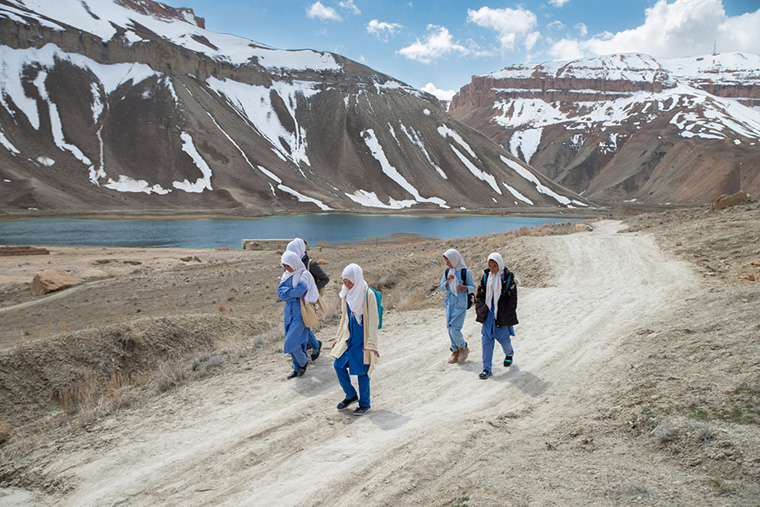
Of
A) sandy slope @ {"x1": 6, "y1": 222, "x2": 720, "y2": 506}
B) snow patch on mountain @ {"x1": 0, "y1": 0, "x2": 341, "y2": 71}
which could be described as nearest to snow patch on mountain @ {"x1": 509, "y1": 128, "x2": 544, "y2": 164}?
snow patch on mountain @ {"x1": 0, "y1": 0, "x2": 341, "y2": 71}

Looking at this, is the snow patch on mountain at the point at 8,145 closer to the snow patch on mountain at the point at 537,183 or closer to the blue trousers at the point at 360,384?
the blue trousers at the point at 360,384

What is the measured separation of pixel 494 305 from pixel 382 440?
2489mm

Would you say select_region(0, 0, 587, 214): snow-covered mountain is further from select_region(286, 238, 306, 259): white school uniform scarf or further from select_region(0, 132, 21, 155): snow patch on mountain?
select_region(286, 238, 306, 259): white school uniform scarf

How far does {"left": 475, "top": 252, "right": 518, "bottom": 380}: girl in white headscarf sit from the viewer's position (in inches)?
237

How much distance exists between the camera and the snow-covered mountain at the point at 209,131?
73.8 m

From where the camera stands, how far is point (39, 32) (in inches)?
3666

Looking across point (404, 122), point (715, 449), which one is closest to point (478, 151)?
point (404, 122)

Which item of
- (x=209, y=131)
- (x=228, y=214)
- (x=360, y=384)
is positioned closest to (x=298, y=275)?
(x=360, y=384)

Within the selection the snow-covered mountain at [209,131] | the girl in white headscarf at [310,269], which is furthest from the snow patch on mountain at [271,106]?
the girl in white headscarf at [310,269]

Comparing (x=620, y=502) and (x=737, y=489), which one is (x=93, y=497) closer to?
(x=620, y=502)

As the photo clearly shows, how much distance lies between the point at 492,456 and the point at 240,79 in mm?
126672

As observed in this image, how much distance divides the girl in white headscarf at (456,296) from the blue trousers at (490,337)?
17.0 inches

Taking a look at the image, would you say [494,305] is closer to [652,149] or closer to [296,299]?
[296,299]

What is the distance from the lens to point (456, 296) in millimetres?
6586
